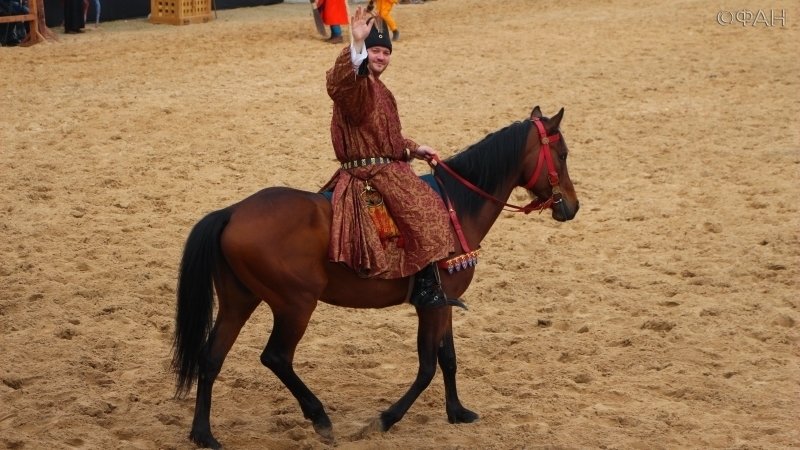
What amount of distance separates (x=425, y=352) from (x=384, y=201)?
0.78 meters

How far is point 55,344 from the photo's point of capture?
654 cm

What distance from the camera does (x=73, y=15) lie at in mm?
16188

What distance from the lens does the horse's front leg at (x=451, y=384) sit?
19.0ft

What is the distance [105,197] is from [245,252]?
4.57 m

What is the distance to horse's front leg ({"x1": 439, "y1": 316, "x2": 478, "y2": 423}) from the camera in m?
5.78

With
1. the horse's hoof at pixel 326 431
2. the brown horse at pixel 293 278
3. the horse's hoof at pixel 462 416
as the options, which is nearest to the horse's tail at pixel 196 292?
the brown horse at pixel 293 278

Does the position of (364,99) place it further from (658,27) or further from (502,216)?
(658,27)

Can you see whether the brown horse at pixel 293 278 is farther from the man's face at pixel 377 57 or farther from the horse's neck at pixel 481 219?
the man's face at pixel 377 57

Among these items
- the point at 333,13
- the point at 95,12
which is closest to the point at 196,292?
the point at 333,13

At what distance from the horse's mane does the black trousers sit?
1172 cm

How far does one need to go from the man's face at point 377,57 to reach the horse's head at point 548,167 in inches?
38.4

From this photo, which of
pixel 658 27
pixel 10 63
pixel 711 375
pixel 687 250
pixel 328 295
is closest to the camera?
pixel 328 295

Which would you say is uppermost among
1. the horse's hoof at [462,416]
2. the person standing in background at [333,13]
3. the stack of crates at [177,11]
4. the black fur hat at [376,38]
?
the black fur hat at [376,38]

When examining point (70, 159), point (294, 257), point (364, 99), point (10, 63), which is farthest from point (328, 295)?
point (10, 63)
